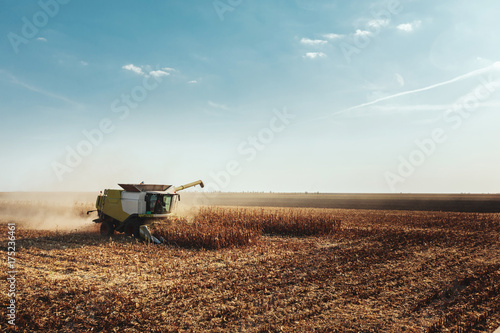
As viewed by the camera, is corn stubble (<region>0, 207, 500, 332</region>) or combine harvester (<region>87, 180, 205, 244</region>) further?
combine harvester (<region>87, 180, 205, 244</region>)

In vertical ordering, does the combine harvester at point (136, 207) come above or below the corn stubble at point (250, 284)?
above

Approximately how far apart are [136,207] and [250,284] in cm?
914

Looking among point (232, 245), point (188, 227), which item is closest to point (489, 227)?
point (232, 245)

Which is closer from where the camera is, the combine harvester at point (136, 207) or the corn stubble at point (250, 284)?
the corn stubble at point (250, 284)

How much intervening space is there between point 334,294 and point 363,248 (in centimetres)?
631

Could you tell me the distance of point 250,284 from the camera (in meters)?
8.62

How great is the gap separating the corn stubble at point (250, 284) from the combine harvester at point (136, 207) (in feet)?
Result: 2.95

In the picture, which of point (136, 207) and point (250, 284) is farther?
point (136, 207)

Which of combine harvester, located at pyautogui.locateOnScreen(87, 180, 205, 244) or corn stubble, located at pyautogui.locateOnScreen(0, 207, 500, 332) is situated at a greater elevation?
combine harvester, located at pyautogui.locateOnScreen(87, 180, 205, 244)

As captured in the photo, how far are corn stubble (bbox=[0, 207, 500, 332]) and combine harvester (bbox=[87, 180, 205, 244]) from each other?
90 cm

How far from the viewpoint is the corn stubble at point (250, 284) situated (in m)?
6.36

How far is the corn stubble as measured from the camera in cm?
636

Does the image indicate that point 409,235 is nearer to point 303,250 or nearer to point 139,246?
point 303,250

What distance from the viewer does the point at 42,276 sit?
8828mm
